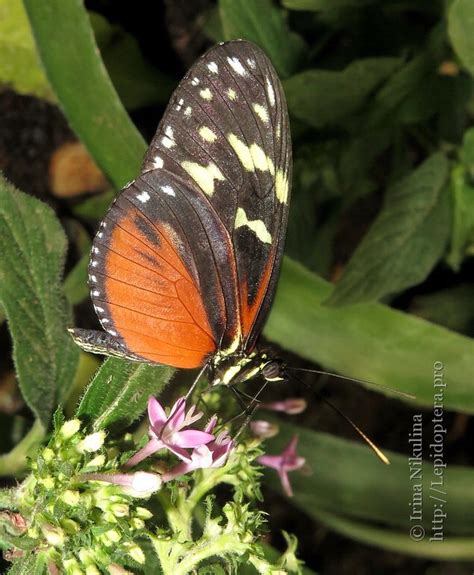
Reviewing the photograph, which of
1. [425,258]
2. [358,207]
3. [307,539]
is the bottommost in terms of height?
[307,539]

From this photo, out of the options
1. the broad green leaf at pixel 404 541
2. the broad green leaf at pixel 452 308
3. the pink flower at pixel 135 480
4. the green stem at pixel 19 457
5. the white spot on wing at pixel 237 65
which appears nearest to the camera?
the pink flower at pixel 135 480

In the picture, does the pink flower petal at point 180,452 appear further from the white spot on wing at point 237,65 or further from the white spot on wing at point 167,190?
the white spot on wing at point 237,65

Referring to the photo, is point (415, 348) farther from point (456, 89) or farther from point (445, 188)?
point (456, 89)

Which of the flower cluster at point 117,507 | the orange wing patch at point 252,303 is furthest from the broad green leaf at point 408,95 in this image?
the flower cluster at point 117,507

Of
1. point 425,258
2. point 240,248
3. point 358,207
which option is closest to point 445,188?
point 425,258

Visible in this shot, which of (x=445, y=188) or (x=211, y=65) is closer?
(x=211, y=65)

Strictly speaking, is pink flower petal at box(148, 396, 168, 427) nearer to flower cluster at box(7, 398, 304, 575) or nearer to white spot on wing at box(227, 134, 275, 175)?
flower cluster at box(7, 398, 304, 575)
